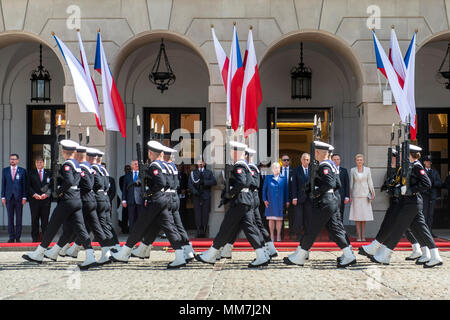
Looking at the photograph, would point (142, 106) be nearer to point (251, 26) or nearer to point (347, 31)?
point (251, 26)

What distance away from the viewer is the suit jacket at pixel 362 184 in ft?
41.4

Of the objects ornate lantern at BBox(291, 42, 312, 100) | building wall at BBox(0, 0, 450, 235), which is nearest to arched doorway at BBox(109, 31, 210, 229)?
ornate lantern at BBox(291, 42, 312, 100)

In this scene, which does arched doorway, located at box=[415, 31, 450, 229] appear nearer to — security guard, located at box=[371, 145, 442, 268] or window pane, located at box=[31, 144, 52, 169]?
security guard, located at box=[371, 145, 442, 268]

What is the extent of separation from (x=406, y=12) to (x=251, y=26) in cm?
322

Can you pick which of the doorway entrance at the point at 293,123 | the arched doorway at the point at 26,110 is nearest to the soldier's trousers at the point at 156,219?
the doorway entrance at the point at 293,123

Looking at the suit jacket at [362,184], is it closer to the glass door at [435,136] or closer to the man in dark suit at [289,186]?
the man in dark suit at [289,186]

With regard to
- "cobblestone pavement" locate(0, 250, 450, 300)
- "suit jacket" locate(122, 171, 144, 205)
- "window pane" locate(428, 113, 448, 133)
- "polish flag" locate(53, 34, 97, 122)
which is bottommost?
"cobblestone pavement" locate(0, 250, 450, 300)

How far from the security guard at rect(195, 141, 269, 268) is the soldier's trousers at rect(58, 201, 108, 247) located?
1440mm

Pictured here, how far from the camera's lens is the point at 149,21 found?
1346 centimetres

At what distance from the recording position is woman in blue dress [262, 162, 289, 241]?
41.1 feet

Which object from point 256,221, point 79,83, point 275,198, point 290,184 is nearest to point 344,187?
point 290,184

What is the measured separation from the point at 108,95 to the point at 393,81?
221 inches

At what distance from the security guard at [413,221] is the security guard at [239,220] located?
5.59 ft

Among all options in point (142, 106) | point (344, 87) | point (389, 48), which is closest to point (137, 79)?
point (142, 106)
